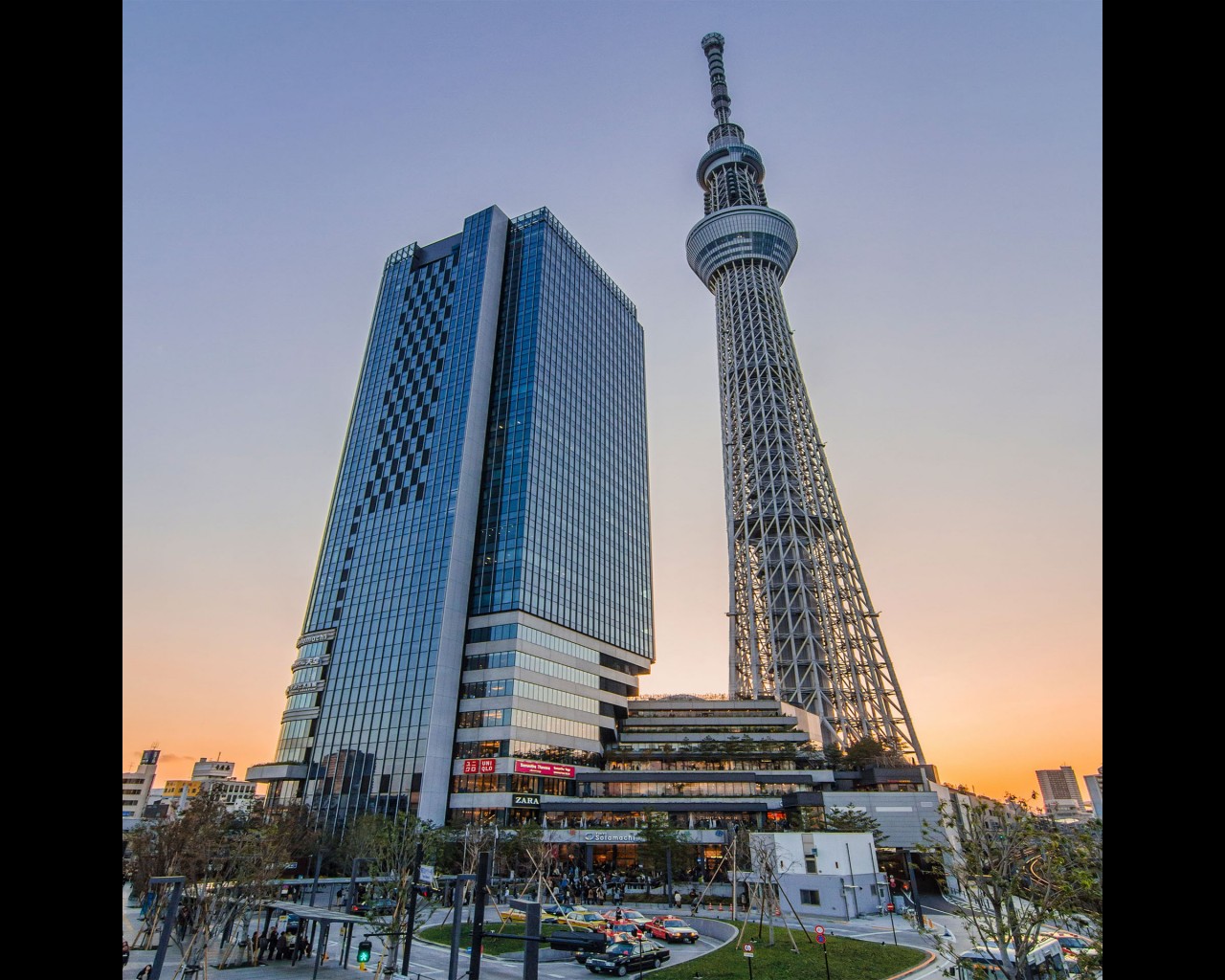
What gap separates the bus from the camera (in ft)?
69.0

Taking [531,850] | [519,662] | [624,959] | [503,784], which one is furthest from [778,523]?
[624,959]

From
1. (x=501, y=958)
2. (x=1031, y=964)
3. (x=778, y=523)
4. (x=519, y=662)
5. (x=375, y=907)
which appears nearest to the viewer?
(x=1031, y=964)

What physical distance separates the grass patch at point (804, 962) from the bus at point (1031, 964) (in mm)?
4999

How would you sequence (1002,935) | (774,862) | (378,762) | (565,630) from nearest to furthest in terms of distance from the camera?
(1002,935) < (774,862) < (378,762) < (565,630)

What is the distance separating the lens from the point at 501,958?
3941cm

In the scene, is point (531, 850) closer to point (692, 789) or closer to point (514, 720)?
point (514, 720)

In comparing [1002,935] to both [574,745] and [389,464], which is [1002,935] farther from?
[389,464]

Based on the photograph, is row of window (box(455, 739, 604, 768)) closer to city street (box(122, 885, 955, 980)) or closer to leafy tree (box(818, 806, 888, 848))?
city street (box(122, 885, 955, 980))

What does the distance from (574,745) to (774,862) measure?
42.0 m

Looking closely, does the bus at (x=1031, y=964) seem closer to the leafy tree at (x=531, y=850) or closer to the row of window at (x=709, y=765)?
the leafy tree at (x=531, y=850)

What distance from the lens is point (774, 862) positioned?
5781 centimetres

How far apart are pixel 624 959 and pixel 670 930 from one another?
32.2ft
